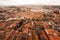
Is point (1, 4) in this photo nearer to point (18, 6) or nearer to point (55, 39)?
point (18, 6)

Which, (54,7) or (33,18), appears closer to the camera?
(33,18)

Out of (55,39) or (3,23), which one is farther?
(3,23)

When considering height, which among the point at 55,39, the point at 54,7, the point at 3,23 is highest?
the point at 54,7

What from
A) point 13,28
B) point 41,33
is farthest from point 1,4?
point 41,33

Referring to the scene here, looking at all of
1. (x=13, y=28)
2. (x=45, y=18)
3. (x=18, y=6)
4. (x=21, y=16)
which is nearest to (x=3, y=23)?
(x=13, y=28)

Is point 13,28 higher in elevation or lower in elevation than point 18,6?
lower

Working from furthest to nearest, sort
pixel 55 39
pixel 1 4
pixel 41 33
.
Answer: pixel 1 4 < pixel 41 33 < pixel 55 39

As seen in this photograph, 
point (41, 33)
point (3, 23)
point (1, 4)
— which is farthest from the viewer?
point (1, 4)

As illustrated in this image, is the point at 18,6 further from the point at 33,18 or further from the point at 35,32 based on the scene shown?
the point at 35,32

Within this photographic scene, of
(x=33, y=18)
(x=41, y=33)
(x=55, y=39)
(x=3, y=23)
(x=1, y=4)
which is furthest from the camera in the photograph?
→ (x=1, y=4)
